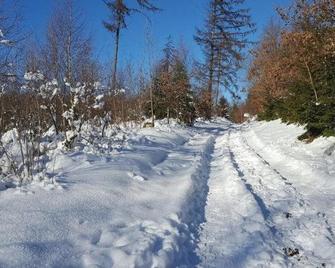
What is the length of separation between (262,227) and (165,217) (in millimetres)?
1238

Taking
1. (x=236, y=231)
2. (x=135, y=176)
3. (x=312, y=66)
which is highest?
(x=312, y=66)

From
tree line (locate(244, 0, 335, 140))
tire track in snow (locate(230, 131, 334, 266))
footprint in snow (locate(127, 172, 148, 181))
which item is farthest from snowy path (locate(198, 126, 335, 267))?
tree line (locate(244, 0, 335, 140))

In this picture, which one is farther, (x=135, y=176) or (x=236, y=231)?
(x=135, y=176)

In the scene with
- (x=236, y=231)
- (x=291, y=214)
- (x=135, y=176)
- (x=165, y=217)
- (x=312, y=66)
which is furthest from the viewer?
(x=312, y=66)

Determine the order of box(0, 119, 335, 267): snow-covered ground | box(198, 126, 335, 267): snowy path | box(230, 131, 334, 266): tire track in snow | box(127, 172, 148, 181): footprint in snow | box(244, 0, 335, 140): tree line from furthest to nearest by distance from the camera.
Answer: box(244, 0, 335, 140): tree line → box(127, 172, 148, 181): footprint in snow → box(230, 131, 334, 266): tire track in snow → box(198, 126, 335, 267): snowy path → box(0, 119, 335, 267): snow-covered ground

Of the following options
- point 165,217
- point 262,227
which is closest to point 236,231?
point 262,227

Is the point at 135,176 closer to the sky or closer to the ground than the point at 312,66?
closer to the ground

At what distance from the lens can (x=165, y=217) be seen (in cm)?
475

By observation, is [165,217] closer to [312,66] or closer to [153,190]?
[153,190]

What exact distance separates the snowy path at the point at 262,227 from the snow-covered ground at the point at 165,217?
12 millimetres

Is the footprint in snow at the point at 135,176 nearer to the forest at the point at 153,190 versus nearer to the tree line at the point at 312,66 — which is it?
the forest at the point at 153,190

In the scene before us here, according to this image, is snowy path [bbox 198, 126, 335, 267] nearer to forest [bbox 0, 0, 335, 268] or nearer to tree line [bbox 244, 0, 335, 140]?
forest [bbox 0, 0, 335, 268]

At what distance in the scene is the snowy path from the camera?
3.74 m

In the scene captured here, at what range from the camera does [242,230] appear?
451 centimetres
